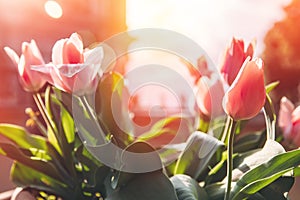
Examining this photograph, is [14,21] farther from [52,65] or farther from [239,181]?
[239,181]

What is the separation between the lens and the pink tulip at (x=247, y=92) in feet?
1.15

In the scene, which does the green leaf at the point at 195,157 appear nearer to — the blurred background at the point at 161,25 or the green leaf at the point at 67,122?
the green leaf at the point at 67,122

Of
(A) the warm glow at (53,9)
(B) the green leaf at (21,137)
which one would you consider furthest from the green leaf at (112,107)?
(A) the warm glow at (53,9)

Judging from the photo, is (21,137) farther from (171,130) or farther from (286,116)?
(286,116)

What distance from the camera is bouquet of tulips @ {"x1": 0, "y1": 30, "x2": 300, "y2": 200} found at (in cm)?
39

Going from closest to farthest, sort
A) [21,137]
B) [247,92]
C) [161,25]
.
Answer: [247,92] < [21,137] < [161,25]

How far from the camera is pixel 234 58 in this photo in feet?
1.53

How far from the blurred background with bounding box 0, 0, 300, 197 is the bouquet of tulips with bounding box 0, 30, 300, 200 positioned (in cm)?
35

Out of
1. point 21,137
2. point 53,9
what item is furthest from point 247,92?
point 53,9

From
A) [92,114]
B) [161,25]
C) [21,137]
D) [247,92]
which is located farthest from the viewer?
[161,25]

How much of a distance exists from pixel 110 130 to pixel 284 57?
0.64 meters

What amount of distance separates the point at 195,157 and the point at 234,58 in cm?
12

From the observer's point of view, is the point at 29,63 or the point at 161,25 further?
the point at 161,25

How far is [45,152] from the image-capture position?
0.54m
